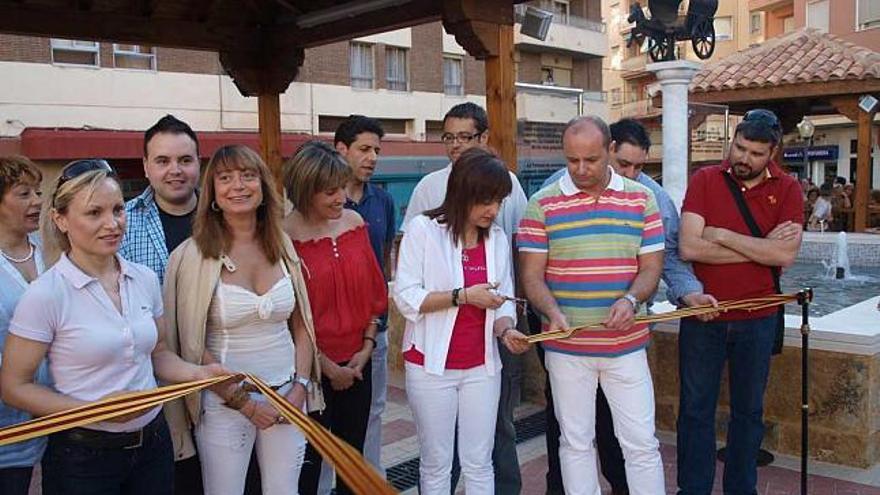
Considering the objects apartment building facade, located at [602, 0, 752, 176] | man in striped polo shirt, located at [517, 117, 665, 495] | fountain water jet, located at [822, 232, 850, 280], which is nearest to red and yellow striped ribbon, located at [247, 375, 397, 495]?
man in striped polo shirt, located at [517, 117, 665, 495]

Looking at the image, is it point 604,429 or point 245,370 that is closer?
point 245,370

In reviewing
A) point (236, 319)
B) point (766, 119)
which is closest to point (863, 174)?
point (766, 119)

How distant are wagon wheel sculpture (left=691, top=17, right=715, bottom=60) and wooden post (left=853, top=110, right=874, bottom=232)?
195 inches

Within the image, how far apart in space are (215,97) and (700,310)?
72.7 feet

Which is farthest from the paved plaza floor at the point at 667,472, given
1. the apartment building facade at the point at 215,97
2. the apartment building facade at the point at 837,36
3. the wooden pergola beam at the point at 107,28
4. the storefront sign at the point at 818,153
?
the storefront sign at the point at 818,153

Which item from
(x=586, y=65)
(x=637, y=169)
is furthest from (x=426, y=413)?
(x=586, y=65)

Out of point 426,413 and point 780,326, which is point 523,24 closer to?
point 780,326

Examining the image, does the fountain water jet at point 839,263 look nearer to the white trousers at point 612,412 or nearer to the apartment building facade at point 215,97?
the apartment building facade at point 215,97

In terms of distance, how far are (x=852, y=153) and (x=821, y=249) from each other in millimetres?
24488

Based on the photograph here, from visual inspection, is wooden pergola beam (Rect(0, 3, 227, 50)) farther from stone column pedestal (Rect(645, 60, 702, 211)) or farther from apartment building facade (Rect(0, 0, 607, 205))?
stone column pedestal (Rect(645, 60, 702, 211))

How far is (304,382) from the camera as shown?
315 cm

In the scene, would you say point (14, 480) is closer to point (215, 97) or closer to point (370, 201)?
point (370, 201)

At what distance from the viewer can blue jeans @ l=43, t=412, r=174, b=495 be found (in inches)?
96.6

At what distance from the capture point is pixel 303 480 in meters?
3.50
